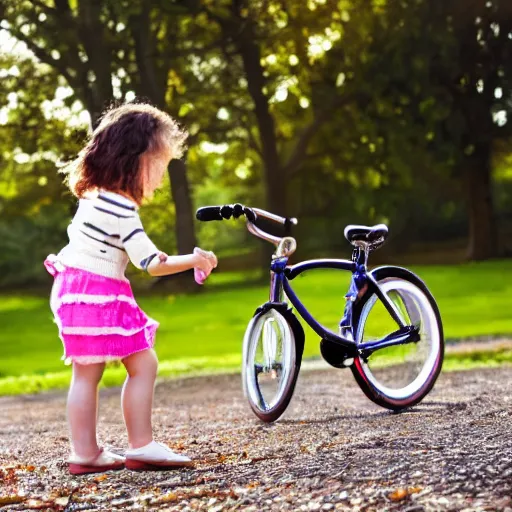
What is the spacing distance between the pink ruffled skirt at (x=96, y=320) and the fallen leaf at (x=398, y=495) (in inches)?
55.6

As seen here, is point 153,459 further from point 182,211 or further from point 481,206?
point 481,206

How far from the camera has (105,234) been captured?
15.3 feet

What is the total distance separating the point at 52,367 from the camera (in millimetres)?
17469

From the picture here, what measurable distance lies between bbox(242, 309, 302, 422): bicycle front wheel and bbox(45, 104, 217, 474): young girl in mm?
1125

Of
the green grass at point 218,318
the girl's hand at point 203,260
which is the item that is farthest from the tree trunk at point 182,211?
the girl's hand at point 203,260

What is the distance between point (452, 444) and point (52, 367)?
44.4ft

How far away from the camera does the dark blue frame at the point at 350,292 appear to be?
19.1ft

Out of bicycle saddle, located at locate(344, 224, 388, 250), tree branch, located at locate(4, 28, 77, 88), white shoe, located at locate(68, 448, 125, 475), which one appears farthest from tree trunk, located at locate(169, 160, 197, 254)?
white shoe, located at locate(68, 448, 125, 475)

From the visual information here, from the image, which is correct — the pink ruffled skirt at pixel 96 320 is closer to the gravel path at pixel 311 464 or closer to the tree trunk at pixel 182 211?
the gravel path at pixel 311 464

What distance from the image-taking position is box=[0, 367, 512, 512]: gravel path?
4.00m

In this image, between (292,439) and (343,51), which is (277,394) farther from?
(343,51)

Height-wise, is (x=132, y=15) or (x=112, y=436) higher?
(x=132, y=15)

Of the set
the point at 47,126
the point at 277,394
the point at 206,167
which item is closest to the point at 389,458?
the point at 277,394

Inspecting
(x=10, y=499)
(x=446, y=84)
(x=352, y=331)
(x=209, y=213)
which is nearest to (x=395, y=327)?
(x=352, y=331)
